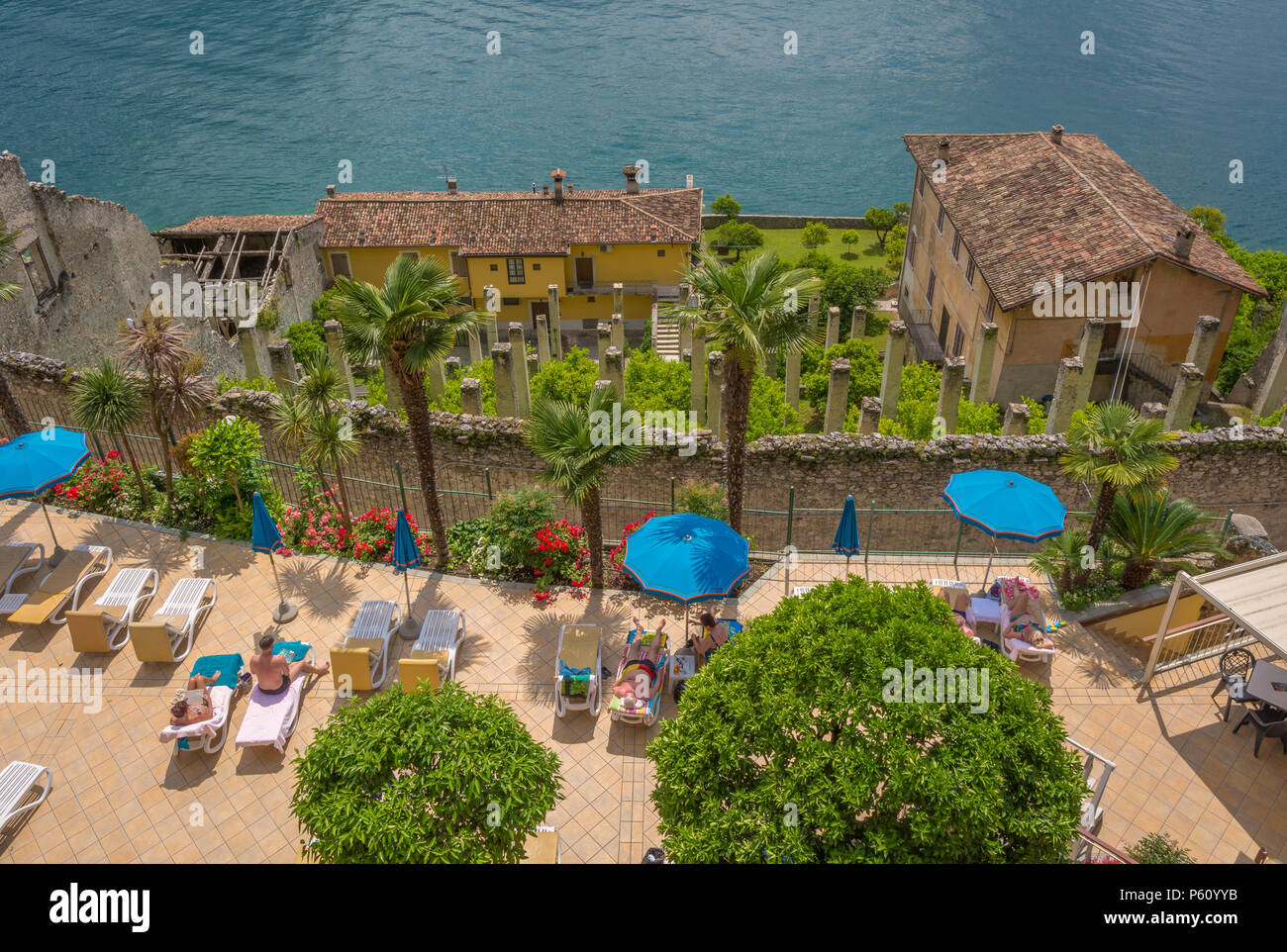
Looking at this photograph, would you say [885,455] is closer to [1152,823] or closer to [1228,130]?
[1152,823]

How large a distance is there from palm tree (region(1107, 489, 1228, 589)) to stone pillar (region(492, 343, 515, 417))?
18019 mm

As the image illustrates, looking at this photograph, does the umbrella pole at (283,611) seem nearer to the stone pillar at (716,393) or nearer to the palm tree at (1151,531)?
the stone pillar at (716,393)

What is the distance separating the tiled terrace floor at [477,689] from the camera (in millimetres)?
13414

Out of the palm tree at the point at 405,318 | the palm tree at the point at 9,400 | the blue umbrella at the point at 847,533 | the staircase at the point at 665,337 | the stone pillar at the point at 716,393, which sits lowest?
the staircase at the point at 665,337

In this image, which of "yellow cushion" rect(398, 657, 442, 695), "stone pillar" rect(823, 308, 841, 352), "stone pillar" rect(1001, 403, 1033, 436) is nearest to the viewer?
"yellow cushion" rect(398, 657, 442, 695)

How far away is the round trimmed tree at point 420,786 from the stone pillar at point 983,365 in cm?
2572

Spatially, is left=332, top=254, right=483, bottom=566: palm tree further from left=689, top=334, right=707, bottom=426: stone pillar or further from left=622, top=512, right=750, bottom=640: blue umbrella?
left=689, top=334, right=707, bottom=426: stone pillar

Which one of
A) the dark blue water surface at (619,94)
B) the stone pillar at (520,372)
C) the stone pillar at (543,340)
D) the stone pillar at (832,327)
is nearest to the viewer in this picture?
the stone pillar at (520,372)

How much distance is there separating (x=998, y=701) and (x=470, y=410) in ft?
60.9

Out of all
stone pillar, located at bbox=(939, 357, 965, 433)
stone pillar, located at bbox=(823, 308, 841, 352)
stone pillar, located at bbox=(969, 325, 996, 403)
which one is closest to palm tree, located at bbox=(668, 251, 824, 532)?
stone pillar, located at bbox=(939, 357, 965, 433)

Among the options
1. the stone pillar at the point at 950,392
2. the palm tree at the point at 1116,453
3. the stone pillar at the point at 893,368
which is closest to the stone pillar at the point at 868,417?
the stone pillar at the point at 950,392

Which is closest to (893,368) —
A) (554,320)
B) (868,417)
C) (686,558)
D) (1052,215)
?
(868,417)

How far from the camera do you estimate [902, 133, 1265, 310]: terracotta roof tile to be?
1304 inches

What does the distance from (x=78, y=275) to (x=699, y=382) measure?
26.5m
